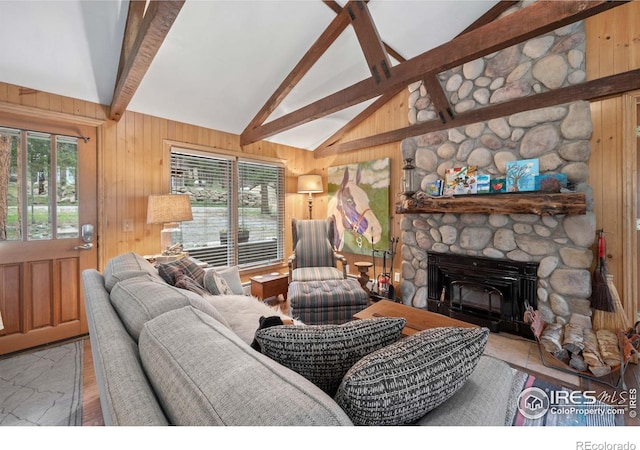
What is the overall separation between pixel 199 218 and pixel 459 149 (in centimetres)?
319

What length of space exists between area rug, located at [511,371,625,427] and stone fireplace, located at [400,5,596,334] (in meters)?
0.88

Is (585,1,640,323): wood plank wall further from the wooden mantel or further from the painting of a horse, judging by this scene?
the painting of a horse

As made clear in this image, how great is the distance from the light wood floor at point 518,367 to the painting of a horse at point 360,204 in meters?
1.74

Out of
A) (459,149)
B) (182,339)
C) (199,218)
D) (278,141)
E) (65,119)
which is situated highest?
(278,141)

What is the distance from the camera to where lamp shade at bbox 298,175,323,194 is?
416 cm

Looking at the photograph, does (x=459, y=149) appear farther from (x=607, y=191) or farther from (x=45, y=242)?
(x=45, y=242)

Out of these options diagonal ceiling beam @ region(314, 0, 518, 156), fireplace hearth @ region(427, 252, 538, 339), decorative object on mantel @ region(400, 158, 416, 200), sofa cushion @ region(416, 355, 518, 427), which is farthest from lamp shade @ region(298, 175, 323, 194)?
sofa cushion @ region(416, 355, 518, 427)

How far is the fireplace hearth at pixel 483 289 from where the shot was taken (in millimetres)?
2512

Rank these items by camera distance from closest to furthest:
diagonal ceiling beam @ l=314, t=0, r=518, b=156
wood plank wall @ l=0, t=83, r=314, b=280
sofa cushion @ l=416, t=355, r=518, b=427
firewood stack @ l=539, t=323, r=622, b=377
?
sofa cushion @ l=416, t=355, r=518, b=427 < firewood stack @ l=539, t=323, r=622, b=377 < wood plank wall @ l=0, t=83, r=314, b=280 < diagonal ceiling beam @ l=314, t=0, r=518, b=156

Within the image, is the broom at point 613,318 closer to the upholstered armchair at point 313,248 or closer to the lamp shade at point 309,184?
the upholstered armchair at point 313,248

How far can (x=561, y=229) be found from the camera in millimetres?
2342

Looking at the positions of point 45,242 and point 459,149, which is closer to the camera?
point 45,242
